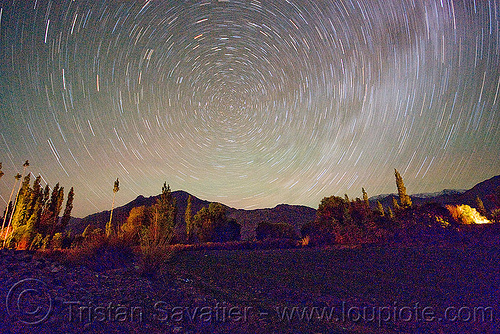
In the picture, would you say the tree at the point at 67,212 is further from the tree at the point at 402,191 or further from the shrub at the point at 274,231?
the tree at the point at 402,191

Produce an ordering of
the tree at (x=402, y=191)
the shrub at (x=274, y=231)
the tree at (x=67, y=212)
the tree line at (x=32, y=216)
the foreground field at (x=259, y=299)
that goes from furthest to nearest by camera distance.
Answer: the tree at (x=402, y=191), the tree at (x=67, y=212), the shrub at (x=274, y=231), the tree line at (x=32, y=216), the foreground field at (x=259, y=299)

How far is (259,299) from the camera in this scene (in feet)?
17.6

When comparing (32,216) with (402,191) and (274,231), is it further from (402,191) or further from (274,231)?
(402,191)

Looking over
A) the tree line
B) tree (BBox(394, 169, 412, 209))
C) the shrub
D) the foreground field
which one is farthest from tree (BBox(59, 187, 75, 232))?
tree (BBox(394, 169, 412, 209))

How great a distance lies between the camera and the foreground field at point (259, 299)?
361 cm

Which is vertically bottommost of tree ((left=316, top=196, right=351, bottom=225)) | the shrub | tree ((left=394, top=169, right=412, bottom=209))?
the shrub

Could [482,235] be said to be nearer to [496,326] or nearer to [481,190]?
[496,326]

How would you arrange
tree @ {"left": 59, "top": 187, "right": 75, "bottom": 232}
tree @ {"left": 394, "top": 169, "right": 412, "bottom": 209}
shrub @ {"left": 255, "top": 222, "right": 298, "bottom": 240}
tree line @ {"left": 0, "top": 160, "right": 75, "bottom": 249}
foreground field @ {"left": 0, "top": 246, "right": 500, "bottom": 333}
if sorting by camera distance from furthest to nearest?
tree @ {"left": 394, "top": 169, "right": 412, "bottom": 209}, tree @ {"left": 59, "top": 187, "right": 75, "bottom": 232}, shrub @ {"left": 255, "top": 222, "right": 298, "bottom": 240}, tree line @ {"left": 0, "top": 160, "right": 75, "bottom": 249}, foreground field @ {"left": 0, "top": 246, "right": 500, "bottom": 333}

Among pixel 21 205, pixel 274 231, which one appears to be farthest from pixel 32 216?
pixel 274 231

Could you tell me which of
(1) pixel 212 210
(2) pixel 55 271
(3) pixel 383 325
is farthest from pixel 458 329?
(1) pixel 212 210

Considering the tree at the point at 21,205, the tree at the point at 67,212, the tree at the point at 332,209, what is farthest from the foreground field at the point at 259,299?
the tree at the point at 67,212

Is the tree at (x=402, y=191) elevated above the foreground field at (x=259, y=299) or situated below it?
above

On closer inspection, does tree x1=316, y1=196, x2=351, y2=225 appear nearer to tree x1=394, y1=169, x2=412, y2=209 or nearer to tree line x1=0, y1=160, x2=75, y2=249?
tree x1=394, y1=169, x2=412, y2=209

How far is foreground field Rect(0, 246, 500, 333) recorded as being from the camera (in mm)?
3613
